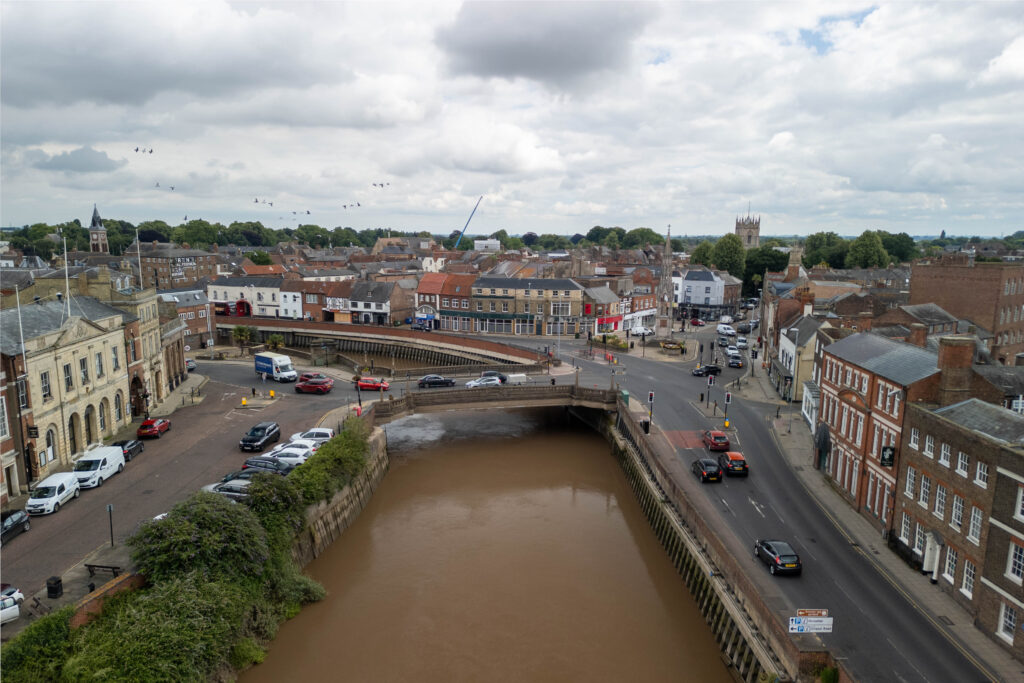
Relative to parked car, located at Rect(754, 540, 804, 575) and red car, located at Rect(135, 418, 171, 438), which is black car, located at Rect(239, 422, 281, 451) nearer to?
red car, located at Rect(135, 418, 171, 438)

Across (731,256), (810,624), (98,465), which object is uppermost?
(731,256)

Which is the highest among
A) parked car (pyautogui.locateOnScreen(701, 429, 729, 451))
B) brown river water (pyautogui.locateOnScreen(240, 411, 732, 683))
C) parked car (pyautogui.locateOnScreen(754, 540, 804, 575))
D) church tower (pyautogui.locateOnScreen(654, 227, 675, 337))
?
church tower (pyautogui.locateOnScreen(654, 227, 675, 337))

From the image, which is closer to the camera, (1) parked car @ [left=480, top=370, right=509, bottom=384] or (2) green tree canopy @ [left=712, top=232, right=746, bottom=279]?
(1) parked car @ [left=480, top=370, right=509, bottom=384]

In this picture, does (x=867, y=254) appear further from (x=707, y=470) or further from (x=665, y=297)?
(x=707, y=470)

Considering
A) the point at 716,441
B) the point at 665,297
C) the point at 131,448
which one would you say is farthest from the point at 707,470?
the point at 665,297

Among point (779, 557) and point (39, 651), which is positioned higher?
point (39, 651)

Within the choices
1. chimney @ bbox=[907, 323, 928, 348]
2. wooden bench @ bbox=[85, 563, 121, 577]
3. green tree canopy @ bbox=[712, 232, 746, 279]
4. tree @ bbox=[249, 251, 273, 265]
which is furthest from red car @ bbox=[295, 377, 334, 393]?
green tree canopy @ bbox=[712, 232, 746, 279]

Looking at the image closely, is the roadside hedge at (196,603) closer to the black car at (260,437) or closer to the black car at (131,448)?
the black car at (260,437)
